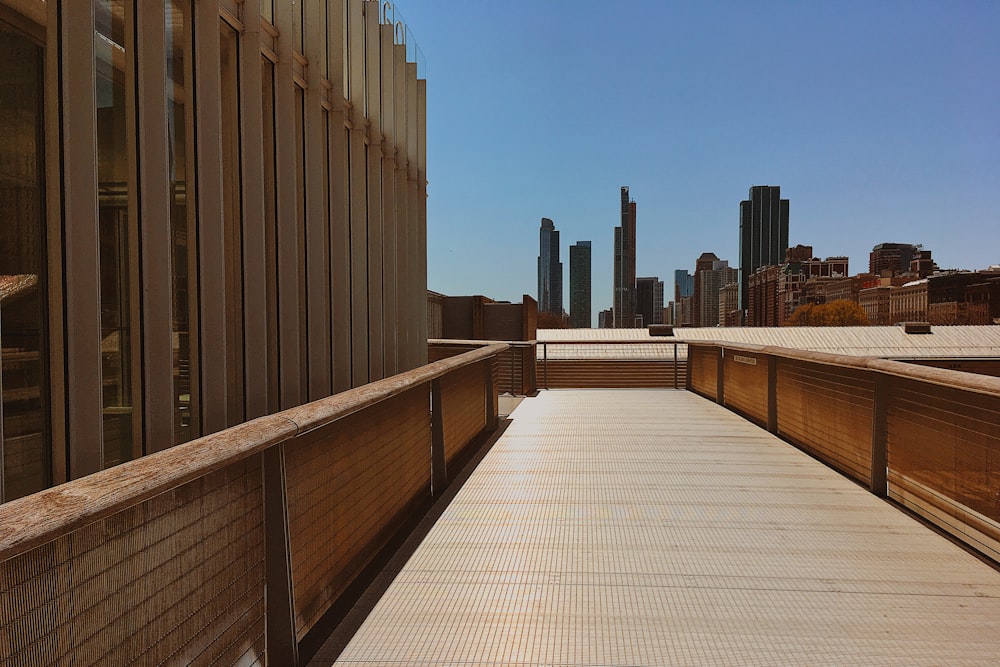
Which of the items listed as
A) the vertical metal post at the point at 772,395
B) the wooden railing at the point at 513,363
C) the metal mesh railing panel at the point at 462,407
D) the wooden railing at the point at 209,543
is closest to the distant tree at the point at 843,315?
the wooden railing at the point at 513,363

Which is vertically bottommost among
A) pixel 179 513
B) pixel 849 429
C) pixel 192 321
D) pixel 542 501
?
pixel 542 501

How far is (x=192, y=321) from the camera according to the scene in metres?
4.35

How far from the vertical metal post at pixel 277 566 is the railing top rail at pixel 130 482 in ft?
0.50

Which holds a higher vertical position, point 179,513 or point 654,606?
point 179,513

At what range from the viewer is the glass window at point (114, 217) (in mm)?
3955

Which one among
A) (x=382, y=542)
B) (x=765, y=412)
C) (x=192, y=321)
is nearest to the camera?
(x=382, y=542)

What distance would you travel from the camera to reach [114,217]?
13.8 ft

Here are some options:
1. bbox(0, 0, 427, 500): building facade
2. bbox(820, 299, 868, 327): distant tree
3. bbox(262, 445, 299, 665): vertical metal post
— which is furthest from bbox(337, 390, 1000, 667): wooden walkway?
bbox(820, 299, 868, 327): distant tree

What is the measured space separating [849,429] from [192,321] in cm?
522

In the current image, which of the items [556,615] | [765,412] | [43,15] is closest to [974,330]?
[765,412]

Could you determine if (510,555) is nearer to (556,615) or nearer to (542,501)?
(556,615)

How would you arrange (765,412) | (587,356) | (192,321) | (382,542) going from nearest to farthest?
(382,542)
(192,321)
(765,412)
(587,356)

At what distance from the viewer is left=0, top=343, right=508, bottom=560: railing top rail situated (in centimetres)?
129

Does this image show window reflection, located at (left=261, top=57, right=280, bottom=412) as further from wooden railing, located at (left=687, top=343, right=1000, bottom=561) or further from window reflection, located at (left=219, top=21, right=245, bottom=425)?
wooden railing, located at (left=687, top=343, right=1000, bottom=561)
